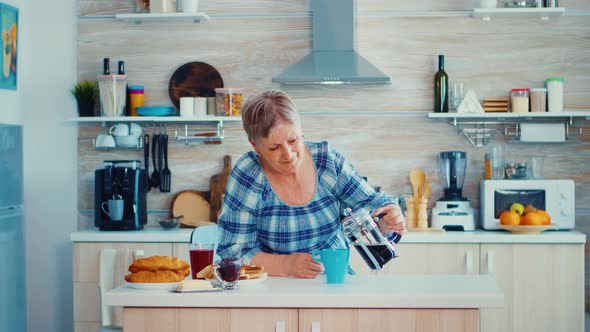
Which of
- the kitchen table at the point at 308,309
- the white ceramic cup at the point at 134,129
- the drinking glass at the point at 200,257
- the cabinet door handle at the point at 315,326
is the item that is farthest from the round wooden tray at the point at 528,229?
the cabinet door handle at the point at 315,326

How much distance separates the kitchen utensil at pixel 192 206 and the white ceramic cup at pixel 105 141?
0.49m

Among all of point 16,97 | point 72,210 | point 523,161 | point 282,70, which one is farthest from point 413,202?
point 16,97

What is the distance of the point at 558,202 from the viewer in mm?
5043

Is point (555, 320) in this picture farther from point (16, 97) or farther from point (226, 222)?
point (16, 97)

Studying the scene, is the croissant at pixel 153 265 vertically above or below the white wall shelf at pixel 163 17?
below

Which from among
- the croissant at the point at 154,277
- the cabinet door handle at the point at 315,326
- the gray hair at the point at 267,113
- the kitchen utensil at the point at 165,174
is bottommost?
the cabinet door handle at the point at 315,326

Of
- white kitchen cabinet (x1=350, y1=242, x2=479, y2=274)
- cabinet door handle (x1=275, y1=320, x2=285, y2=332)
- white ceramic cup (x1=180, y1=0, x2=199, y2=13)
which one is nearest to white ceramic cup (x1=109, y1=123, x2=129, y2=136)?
white ceramic cup (x1=180, y1=0, x2=199, y2=13)

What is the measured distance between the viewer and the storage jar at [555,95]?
5.15 meters

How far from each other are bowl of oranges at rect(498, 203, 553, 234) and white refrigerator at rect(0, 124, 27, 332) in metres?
2.60

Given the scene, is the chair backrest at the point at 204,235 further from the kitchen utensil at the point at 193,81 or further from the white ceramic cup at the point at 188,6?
the white ceramic cup at the point at 188,6

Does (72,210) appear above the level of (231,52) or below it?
below

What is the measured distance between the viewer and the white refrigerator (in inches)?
190

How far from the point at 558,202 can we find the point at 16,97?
3104 mm

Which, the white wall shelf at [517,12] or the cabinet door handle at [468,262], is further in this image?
the white wall shelf at [517,12]
